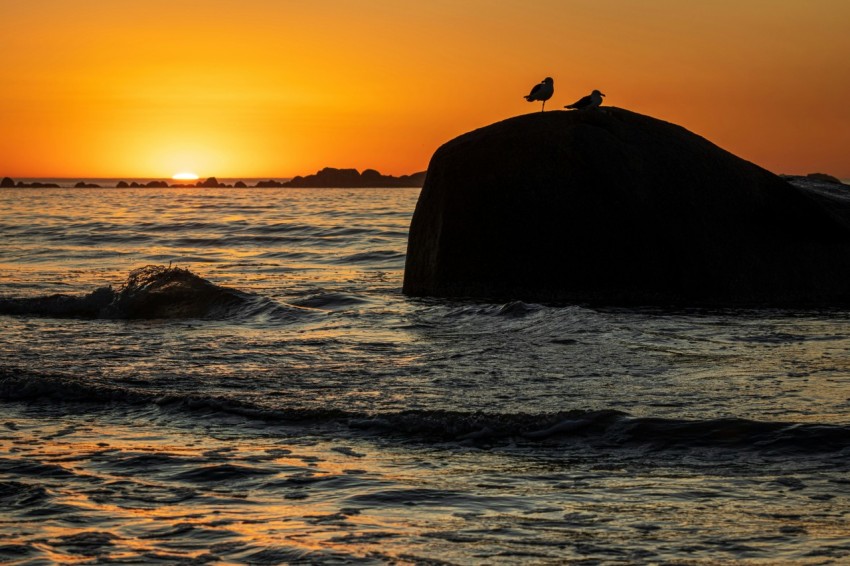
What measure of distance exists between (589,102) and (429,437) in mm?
9005

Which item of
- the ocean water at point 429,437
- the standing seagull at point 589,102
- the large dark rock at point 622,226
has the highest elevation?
the standing seagull at point 589,102

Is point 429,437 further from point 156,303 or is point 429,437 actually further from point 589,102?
point 589,102

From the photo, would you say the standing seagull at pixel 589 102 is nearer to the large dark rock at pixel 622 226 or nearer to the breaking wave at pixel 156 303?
the large dark rock at pixel 622 226

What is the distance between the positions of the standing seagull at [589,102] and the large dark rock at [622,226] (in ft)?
0.76

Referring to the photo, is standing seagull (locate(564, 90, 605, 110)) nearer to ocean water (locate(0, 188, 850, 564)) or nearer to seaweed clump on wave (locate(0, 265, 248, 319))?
ocean water (locate(0, 188, 850, 564))

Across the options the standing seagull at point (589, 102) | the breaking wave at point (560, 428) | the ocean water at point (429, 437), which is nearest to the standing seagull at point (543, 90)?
the standing seagull at point (589, 102)

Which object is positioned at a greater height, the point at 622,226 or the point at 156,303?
the point at 622,226

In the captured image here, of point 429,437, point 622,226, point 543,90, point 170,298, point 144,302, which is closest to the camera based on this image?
point 429,437

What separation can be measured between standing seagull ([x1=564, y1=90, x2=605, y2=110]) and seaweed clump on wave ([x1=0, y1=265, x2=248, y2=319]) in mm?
5257

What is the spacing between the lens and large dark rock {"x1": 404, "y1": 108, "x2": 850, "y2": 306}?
13.0 metres

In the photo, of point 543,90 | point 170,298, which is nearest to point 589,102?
point 543,90

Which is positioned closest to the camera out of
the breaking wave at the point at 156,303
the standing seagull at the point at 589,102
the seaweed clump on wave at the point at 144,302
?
the breaking wave at the point at 156,303

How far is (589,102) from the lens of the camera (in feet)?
46.8

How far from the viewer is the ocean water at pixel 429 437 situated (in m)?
4.38
